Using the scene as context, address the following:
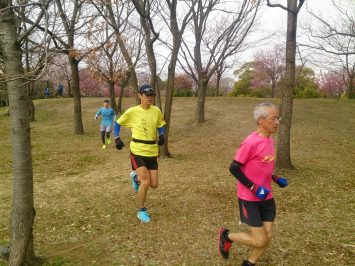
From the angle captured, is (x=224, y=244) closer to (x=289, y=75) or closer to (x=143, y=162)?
(x=143, y=162)

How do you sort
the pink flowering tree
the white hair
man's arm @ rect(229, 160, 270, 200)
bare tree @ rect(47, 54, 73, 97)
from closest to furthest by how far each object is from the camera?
man's arm @ rect(229, 160, 270, 200), the white hair, bare tree @ rect(47, 54, 73, 97), the pink flowering tree

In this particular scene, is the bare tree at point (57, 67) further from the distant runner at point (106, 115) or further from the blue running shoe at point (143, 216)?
the blue running shoe at point (143, 216)

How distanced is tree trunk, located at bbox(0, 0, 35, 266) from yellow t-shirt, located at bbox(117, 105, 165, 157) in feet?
5.57

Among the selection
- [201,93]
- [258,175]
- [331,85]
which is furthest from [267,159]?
[331,85]

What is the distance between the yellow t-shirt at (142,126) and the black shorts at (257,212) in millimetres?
1966

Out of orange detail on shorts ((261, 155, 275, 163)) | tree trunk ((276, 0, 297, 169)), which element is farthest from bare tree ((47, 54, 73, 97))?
tree trunk ((276, 0, 297, 169))

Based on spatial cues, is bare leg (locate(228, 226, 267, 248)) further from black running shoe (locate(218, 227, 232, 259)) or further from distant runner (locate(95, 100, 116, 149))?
distant runner (locate(95, 100, 116, 149))

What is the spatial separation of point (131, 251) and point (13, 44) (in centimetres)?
287

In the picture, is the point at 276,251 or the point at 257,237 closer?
the point at 257,237

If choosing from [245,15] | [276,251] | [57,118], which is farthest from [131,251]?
[57,118]

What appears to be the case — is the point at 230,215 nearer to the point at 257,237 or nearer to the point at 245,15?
the point at 257,237

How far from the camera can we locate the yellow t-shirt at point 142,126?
4.92m

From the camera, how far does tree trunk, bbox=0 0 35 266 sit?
10.9ft

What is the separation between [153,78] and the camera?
9.70 meters
